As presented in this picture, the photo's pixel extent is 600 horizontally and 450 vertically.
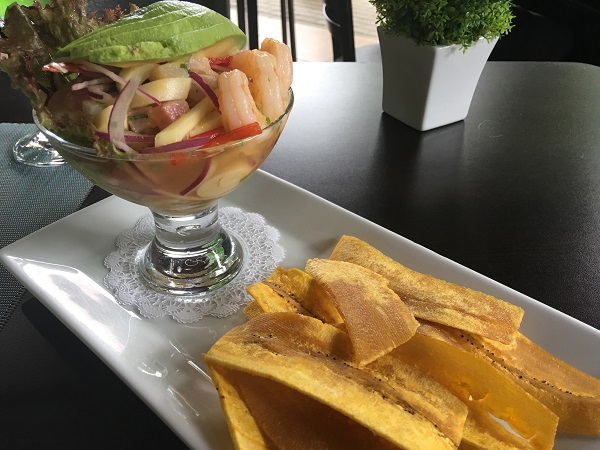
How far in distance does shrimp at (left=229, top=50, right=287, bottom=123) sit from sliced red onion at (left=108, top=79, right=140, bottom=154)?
5.4 inches

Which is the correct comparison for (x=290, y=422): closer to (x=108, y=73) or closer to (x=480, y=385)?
(x=480, y=385)

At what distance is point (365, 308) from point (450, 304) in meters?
0.12

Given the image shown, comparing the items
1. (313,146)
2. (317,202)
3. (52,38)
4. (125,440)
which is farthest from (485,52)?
(125,440)

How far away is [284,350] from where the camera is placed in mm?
601

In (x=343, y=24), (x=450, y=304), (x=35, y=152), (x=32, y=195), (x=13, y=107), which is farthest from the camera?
(x=343, y=24)

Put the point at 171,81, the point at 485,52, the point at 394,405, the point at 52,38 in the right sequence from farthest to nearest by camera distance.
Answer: the point at 485,52, the point at 52,38, the point at 171,81, the point at 394,405

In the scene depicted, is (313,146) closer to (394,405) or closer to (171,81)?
(171,81)

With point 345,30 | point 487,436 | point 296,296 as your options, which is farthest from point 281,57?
point 345,30

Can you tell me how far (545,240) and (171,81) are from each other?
27.0 inches

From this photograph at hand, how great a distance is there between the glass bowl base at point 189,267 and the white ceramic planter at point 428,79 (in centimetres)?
61

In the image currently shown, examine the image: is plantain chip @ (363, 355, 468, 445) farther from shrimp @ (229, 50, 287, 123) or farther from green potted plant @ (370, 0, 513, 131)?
green potted plant @ (370, 0, 513, 131)

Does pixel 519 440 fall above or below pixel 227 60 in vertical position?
below

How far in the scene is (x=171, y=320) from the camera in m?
0.80

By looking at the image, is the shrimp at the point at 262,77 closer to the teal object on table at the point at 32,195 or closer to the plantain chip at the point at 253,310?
the plantain chip at the point at 253,310
